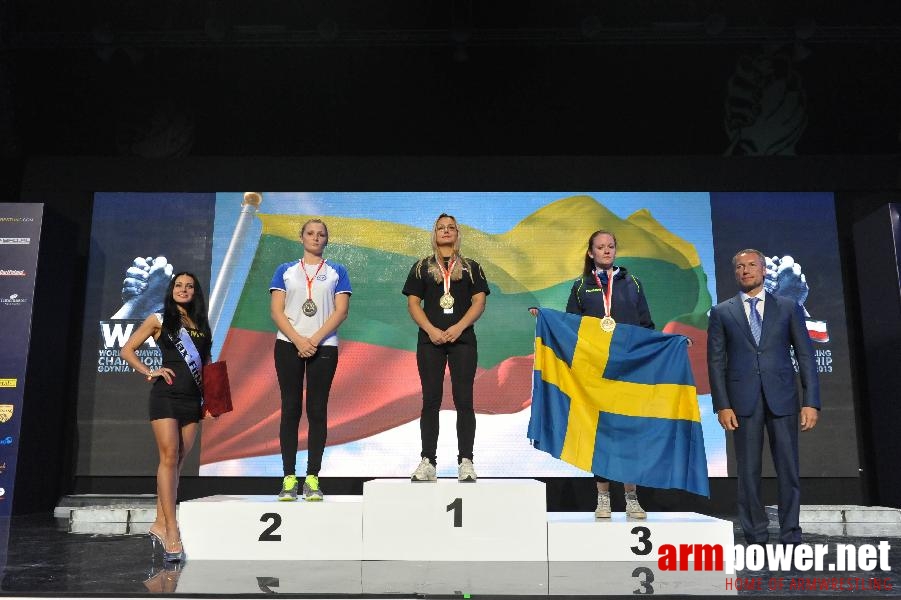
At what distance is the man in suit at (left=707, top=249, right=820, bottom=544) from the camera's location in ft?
12.2

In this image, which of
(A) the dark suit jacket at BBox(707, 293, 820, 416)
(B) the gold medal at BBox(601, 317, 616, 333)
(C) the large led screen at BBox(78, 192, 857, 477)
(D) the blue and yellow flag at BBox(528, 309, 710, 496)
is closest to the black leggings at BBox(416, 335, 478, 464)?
(D) the blue and yellow flag at BBox(528, 309, 710, 496)

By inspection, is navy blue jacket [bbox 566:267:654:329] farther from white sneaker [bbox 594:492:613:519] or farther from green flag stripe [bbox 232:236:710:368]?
green flag stripe [bbox 232:236:710:368]

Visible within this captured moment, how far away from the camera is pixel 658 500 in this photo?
5.79 metres

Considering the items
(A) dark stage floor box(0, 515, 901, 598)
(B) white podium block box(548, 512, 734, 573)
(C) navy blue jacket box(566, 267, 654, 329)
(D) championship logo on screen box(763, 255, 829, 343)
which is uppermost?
(D) championship logo on screen box(763, 255, 829, 343)

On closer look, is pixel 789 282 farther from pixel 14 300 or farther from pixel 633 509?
pixel 14 300

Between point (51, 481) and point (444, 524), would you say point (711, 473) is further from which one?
point (51, 481)

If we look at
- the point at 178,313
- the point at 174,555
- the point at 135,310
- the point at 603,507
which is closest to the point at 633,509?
the point at 603,507

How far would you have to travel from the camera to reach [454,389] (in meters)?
3.62

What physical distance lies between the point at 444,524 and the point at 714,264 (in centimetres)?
363

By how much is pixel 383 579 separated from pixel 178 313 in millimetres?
1580

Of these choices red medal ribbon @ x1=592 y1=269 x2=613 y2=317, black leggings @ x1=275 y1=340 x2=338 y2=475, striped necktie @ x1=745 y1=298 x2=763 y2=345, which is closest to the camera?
black leggings @ x1=275 y1=340 x2=338 y2=475

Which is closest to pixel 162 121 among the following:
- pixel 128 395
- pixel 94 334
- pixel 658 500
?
pixel 94 334

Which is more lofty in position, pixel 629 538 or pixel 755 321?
pixel 755 321

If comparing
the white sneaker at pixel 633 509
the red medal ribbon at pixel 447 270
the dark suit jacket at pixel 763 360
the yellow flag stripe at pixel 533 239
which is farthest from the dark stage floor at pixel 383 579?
the yellow flag stripe at pixel 533 239
